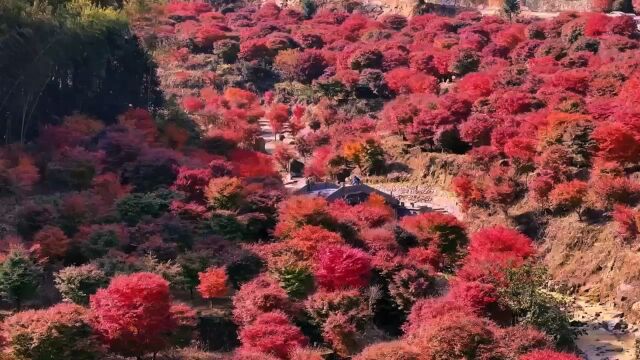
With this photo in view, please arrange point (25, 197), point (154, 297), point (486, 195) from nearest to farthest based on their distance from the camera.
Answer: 1. point (154, 297)
2. point (25, 197)
3. point (486, 195)

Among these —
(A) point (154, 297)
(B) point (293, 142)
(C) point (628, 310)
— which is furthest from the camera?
(B) point (293, 142)

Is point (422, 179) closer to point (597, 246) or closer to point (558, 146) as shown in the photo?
point (558, 146)

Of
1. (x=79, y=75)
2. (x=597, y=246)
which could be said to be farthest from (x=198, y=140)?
(x=597, y=246)

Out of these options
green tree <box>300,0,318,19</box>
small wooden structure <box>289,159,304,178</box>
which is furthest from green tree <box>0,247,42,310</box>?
green tree <box>300,0,318,19</box>

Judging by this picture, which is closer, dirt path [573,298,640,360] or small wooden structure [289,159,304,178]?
dirt path [573,298,640,360]

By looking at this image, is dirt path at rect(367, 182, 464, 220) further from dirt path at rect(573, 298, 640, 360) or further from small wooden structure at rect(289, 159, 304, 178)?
dirt path at rect(573, 298, 640, 360)

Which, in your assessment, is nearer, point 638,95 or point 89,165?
point 89,165

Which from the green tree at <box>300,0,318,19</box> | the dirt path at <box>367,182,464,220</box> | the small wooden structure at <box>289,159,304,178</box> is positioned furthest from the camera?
the green tree at <box>300,0,318,19</box>

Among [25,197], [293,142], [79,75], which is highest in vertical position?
[79,75]

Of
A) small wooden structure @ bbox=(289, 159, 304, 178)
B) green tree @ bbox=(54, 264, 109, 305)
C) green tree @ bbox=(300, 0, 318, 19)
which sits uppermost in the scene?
green tree @ bbox=(300, 0, 318, 19)
